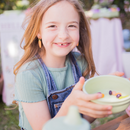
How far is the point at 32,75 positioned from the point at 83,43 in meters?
0.49

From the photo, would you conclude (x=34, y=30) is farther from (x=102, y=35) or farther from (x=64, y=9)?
(x=102, y=35)

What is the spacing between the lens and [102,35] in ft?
8.16

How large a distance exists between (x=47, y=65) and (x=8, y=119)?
1198 mm

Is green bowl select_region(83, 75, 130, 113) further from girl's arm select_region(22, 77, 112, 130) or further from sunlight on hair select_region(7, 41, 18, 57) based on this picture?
sunlight on hair select_region(7, 41, 18, 57)

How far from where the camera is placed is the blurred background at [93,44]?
6.39 ft

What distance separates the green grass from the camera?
5.75ft

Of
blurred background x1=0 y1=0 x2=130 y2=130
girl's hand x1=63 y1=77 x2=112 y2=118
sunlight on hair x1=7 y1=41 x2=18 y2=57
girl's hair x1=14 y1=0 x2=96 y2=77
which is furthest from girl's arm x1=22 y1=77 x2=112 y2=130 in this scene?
sunlight on hair x1=7 y1=41 x2=18 y2=57

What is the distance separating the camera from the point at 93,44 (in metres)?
2.52

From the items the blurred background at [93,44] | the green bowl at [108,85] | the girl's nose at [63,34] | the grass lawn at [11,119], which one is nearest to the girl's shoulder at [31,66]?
the girl's nose at [63,34]

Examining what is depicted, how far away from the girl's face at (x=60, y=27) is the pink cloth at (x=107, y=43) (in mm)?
1599

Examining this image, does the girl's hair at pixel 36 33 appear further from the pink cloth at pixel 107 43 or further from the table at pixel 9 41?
the pink cloth at pixel 107 43

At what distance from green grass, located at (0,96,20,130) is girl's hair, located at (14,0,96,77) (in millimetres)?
976

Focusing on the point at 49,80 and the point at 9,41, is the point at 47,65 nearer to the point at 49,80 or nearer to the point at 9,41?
the point at 49,80

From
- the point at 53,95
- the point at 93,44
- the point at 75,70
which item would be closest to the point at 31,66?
the point at 53,95
